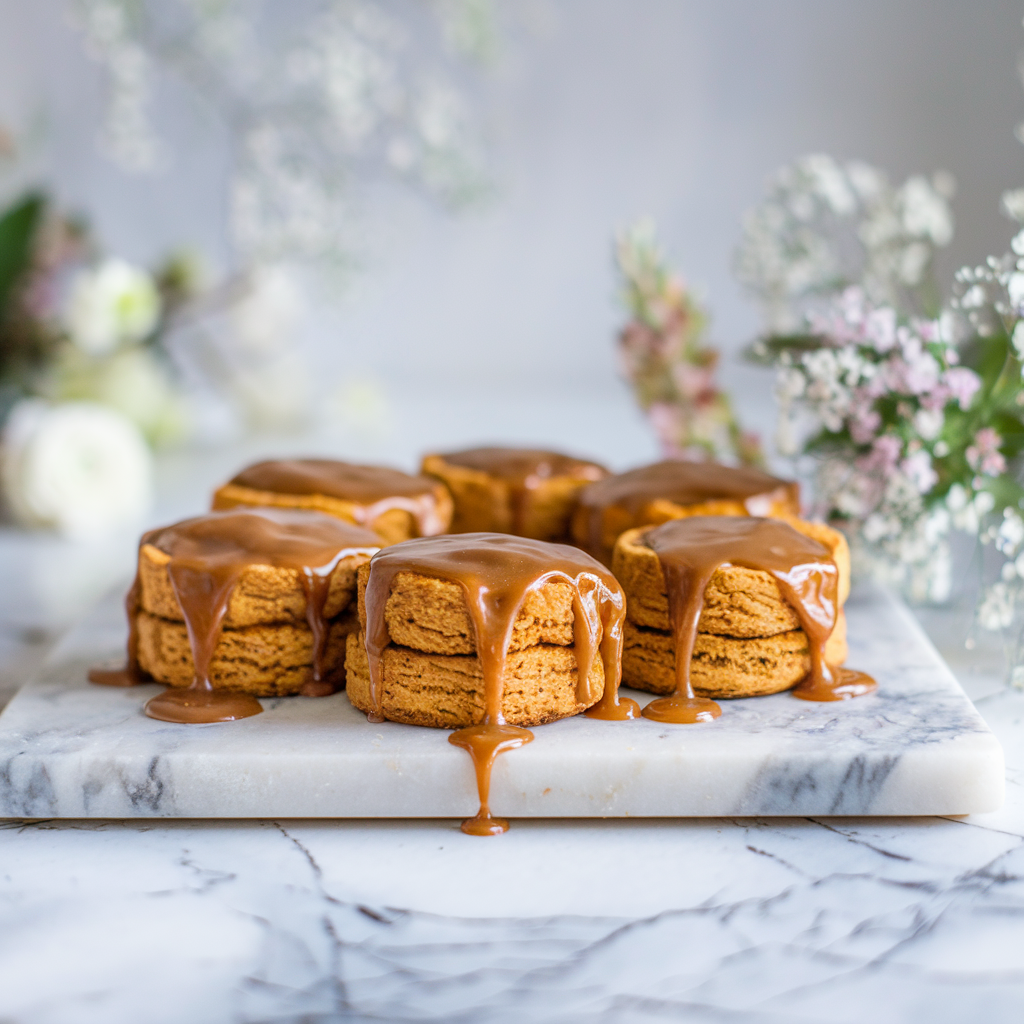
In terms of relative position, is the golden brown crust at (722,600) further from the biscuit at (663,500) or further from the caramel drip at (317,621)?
the caramel drip at (317,621)

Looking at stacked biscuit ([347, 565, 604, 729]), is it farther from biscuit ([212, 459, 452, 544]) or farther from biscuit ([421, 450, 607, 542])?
biscuit ([421, 450, 607, 542])

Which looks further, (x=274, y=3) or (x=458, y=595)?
(x=274, y=3)

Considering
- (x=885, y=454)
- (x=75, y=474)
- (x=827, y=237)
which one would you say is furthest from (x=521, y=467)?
(x=75, y=474)

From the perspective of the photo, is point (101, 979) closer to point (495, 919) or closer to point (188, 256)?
point (495, 919)

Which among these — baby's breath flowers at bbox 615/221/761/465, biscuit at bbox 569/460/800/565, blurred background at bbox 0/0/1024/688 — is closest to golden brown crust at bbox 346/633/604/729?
biscuit at bbox 569/460/800/565

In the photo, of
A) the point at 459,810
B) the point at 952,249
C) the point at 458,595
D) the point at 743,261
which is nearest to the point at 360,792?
the point at 459,810

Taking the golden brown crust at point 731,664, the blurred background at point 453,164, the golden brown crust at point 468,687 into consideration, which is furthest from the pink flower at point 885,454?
the blurred background at point 453,164
